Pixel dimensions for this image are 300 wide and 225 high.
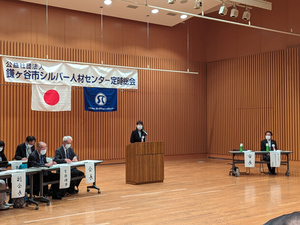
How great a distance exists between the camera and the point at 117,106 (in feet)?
42.2

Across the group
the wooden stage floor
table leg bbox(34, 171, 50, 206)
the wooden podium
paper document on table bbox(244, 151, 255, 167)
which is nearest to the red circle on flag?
the wooden stage floor

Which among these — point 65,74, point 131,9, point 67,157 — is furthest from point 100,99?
point 67,157

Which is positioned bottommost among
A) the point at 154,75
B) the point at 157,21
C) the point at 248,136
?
the point at 248,136

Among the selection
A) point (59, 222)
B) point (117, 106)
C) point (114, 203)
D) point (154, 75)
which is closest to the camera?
point (59, 222)

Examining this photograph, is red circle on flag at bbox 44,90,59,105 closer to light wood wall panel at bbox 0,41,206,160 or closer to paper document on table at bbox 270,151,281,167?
light wood wall panel at bbox 0,41,206,160

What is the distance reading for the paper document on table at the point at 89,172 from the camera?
7023 mm

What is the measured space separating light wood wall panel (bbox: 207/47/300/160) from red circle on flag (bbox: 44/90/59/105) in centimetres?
700

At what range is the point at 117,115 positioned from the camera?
12.8m

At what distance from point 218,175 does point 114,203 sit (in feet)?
14.2

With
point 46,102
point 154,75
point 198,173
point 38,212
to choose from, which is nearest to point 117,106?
point 154,75

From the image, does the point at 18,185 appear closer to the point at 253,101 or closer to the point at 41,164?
the point at 41,164

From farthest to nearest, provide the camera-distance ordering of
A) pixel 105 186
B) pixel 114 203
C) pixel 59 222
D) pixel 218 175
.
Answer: pixel 218 175 → pixel 105 186 → pixel 114 203 → pixel 59 222

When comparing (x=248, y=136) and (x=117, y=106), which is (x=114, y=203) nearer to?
(x=117, y=106)

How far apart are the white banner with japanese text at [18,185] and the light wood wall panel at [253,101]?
9155mm
